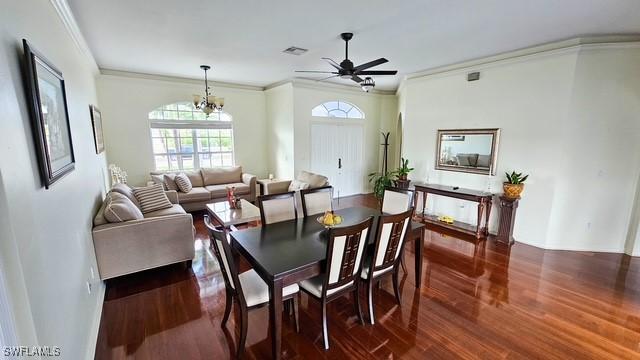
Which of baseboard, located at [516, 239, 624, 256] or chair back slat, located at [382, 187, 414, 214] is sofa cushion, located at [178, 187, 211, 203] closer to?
chair back slat, located at [382, 187, 414, 214]

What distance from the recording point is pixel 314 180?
4.89 m

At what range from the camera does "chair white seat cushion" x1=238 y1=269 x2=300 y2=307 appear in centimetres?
200

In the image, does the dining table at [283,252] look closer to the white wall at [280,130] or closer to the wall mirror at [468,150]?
the wall mirror at [468,150]

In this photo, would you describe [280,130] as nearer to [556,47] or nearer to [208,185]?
[208,185]

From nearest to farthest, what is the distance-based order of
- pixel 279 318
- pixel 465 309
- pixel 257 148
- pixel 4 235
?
1. pixel 4 235
2. pixel 279 318
3. pixel 465 309
4. pixel 257 148

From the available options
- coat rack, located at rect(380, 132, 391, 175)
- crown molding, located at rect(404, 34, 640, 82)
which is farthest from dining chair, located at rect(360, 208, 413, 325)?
coat rack, located at rect(380, 132, 391, 175)

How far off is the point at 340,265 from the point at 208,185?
15.4 ft

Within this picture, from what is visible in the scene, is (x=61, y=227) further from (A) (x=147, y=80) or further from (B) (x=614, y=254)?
(B) (x=614, y=254)

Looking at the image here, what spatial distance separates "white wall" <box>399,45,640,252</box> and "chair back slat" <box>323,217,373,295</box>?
3.30 metres

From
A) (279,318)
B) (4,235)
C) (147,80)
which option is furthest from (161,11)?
(147,80)

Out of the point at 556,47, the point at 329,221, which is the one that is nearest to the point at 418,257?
the point at 329,221

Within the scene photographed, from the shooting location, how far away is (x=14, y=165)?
116 cm

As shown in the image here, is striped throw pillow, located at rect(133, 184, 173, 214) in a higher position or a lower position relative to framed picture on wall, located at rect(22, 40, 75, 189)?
lower

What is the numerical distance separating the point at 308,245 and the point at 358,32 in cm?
250
